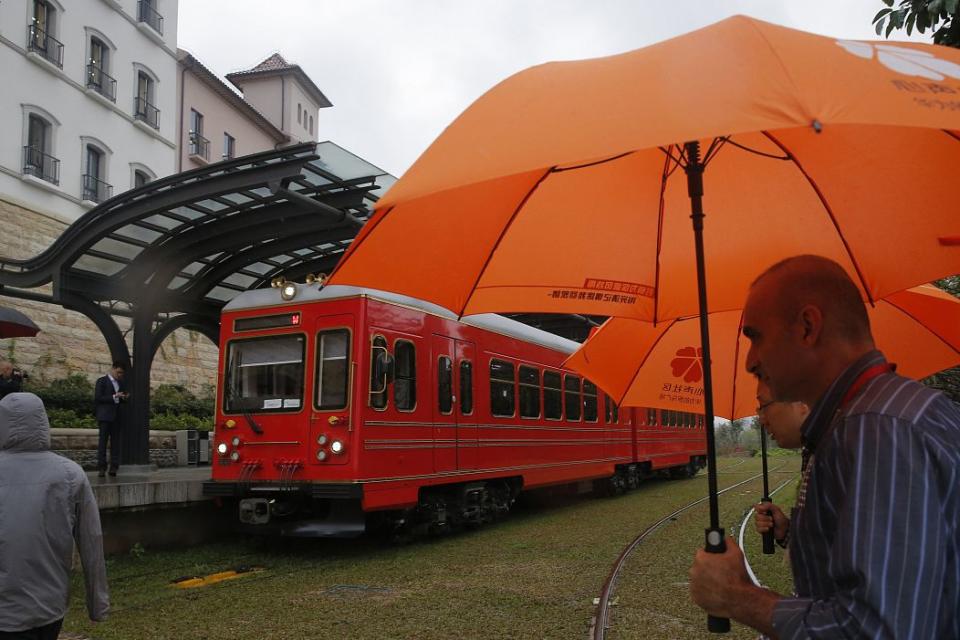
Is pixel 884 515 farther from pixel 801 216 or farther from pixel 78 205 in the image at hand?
pixel 78 205

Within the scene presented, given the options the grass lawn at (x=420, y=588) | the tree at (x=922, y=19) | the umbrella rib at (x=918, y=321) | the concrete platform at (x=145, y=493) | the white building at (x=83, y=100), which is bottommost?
the grass lawn at (x=420, y=588)

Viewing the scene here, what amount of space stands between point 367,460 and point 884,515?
871 cm

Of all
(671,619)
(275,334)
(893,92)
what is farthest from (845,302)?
(275,334)

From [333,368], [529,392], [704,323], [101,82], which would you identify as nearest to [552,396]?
[529,392]

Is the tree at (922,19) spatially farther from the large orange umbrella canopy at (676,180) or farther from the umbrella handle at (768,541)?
the umbrella handle at (768,541)

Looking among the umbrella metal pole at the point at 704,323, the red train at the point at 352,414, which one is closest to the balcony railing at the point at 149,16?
the red train at the point at 352,414

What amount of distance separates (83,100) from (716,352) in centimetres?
2442

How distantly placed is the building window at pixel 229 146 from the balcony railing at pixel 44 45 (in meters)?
11.4

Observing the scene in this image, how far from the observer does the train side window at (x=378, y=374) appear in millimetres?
10031

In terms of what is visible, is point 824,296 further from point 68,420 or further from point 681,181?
point 68,420

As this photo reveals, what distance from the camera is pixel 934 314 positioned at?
14.7 feet

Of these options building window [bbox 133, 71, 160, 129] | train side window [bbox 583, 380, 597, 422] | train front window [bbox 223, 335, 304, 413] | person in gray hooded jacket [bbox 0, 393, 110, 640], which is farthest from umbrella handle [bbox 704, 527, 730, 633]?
building window [bbox 133, 71, 160, 129]

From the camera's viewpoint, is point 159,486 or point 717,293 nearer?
point 717,293

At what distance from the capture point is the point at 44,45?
23344 millimetres
